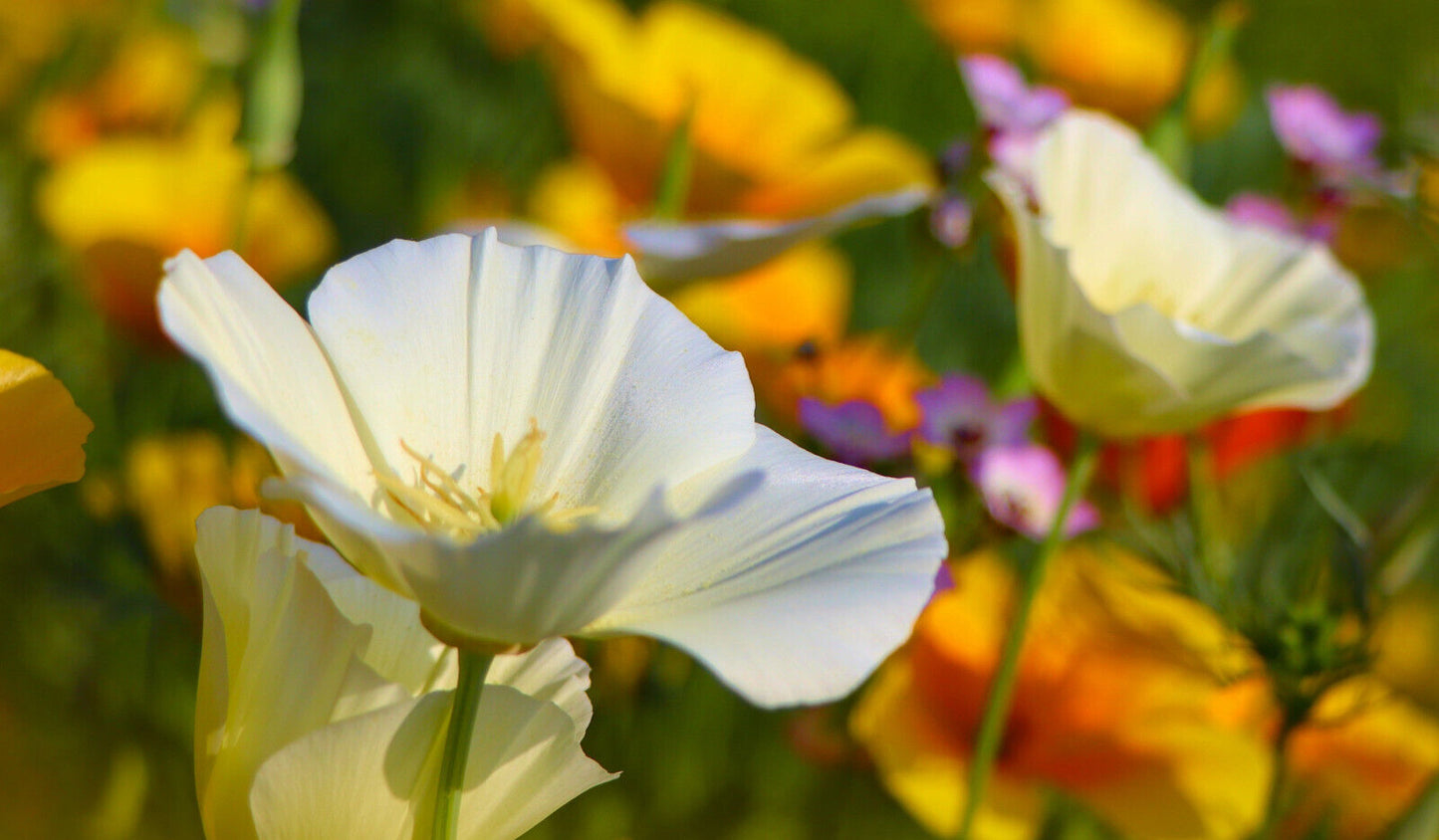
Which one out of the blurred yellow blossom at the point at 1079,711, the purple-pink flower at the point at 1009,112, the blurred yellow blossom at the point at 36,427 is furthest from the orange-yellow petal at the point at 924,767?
the blurred yellow blossom at the point at 36,427

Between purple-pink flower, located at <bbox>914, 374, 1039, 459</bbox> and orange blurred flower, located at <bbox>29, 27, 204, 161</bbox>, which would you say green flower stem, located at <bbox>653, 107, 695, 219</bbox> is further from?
orange blurred flower, located at <bbox>29, 27, 204, 161</bbox>

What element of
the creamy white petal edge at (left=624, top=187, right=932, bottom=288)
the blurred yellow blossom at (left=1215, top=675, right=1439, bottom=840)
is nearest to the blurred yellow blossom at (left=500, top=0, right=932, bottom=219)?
the creamy white petal edge at (left=624, top=187, right=932, bottom=288)

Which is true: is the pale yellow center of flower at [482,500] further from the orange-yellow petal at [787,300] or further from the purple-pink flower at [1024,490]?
the orange-yellow petal at [787,300]

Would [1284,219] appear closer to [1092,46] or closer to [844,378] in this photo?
[844,378]

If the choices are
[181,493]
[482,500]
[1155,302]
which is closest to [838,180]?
[1155,302]

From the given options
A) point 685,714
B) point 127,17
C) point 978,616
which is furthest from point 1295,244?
→ point 127,17
